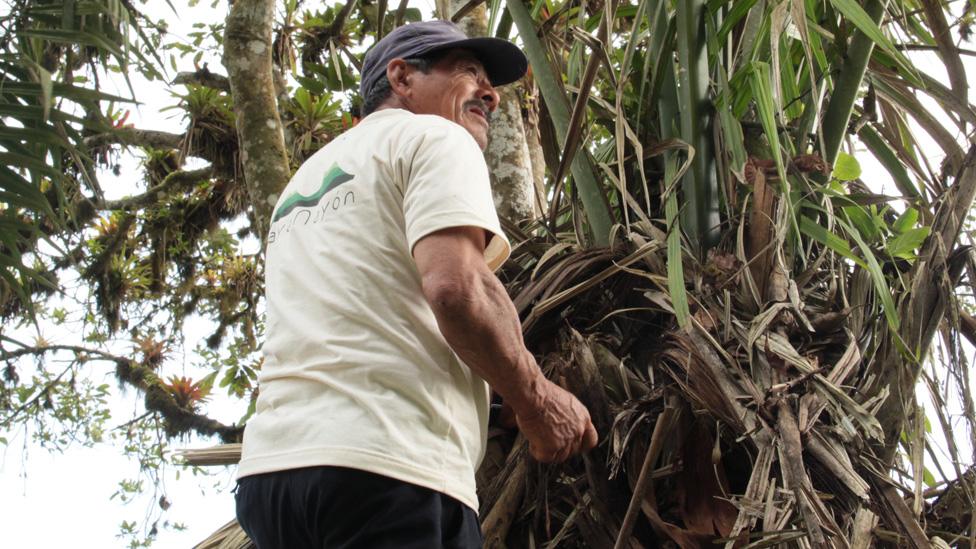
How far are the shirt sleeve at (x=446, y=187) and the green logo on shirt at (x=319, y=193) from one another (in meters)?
0.15

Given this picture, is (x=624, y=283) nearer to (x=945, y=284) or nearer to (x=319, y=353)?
Result: (x=945, y=284)

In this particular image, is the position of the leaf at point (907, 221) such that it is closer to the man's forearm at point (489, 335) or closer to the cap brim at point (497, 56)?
the cap brim at point (497, 56)

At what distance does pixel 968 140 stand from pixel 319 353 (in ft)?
4.82

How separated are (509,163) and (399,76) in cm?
82

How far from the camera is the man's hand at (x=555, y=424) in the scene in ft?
5.69

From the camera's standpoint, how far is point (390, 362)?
1.61 metres

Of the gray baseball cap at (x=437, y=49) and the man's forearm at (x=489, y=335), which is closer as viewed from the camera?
the man's forearm at (x=489, y=335)

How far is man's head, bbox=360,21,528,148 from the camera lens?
2.11 metres

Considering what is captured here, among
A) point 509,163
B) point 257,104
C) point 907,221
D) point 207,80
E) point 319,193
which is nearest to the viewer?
point 319,193

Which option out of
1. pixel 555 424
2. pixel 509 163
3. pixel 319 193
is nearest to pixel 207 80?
pixel 509 163

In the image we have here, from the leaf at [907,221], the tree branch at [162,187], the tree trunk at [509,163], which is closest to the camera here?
the leaf at [907,221]

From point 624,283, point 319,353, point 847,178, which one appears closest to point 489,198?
point 319,353

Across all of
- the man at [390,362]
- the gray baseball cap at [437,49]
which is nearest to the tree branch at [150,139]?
the gray baseball cap at [437,49]

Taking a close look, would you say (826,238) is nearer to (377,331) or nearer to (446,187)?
(446,187)
